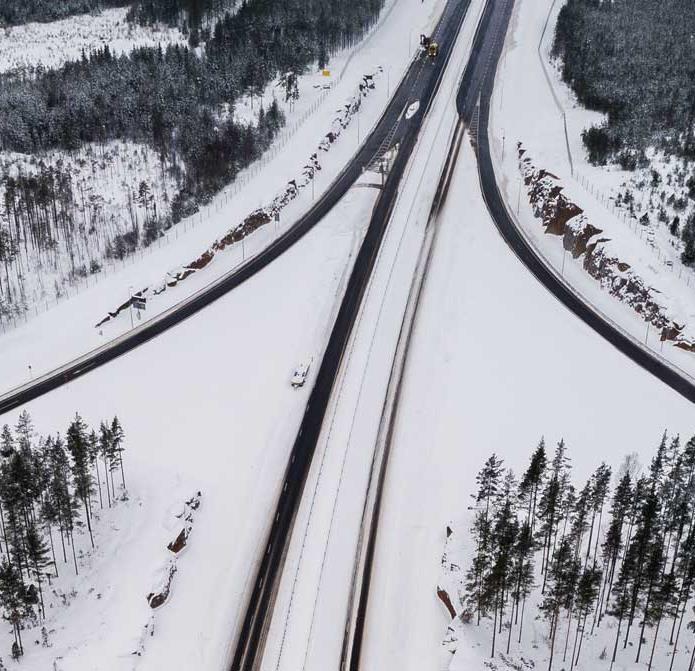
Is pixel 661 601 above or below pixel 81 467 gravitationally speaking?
below

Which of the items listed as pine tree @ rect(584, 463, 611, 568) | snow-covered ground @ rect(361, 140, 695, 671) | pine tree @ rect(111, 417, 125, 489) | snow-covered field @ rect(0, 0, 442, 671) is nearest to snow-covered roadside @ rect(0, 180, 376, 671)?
snow-covered field @ rect(0, 0, 442, 671)

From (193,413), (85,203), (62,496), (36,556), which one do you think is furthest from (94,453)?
(85,203)

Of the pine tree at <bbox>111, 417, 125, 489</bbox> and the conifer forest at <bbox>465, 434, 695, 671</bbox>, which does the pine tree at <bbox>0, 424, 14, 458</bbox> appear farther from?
the conifer forest at <bbox>465, 434, 695, 671</bbox>

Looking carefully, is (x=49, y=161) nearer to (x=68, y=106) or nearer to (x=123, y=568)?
(x=68, y=106)

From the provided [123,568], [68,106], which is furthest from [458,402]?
[68,106]

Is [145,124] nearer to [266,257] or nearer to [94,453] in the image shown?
[266,257]

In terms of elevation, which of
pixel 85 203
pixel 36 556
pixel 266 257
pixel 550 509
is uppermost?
pixel 85 203
